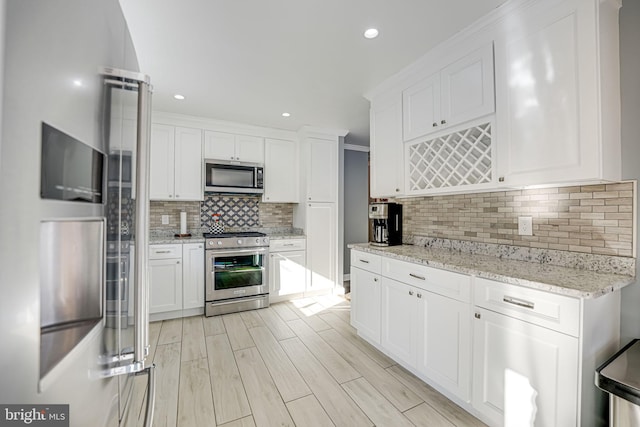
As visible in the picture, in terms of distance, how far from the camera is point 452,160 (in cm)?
221

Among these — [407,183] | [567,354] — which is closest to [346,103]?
[407,183]

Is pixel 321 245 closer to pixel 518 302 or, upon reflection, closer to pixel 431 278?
pixel 431 278

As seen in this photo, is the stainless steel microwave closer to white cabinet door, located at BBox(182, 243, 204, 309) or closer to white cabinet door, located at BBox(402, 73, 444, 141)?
white cabinet door, located at BBox(182, 243, 204, 309)

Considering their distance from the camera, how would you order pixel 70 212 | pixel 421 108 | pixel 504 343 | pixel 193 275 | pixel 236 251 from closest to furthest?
1. pixel 70 212
2. pixel 504 343
3. pixel 421 108
4. pixel 193 275
5. pixel 236 251

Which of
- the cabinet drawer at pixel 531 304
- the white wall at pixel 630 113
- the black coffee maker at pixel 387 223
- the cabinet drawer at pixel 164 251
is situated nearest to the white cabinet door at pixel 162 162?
the cabinet drawer at pixel 164 251

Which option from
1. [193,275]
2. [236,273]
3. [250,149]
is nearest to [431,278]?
[236,273]

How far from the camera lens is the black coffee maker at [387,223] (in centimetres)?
262

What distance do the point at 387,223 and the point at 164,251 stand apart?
2.54m

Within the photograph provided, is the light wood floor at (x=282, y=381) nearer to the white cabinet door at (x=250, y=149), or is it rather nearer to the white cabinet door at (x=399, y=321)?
the white cabinet door at (x=399, y=321)

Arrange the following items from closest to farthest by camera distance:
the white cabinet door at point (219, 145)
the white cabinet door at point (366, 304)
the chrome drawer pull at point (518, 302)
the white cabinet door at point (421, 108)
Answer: the chrome drawer pull at point (518, 302) → the white cabinet door at point (421, 108) → the white cabinet door at point (366, 304) → the white cabinet door at point (219, 145)

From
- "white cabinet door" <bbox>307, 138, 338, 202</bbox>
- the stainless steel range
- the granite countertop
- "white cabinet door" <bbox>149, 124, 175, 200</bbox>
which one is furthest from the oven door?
the granite countertop

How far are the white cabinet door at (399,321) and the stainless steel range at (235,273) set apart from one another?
5.96ft

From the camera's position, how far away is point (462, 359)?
164 cm

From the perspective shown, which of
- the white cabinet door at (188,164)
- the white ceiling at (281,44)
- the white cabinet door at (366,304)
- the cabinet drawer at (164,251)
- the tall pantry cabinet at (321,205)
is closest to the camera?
the white ceiling at (281,44)
